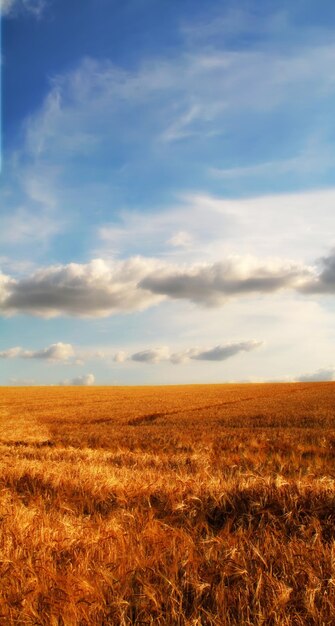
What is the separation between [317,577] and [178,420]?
2899cm

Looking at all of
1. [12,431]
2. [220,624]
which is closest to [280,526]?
[220,624]

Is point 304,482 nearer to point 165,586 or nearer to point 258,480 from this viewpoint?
point 258,480

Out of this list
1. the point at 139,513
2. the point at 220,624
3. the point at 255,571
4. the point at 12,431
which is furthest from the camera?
the point at 12,431

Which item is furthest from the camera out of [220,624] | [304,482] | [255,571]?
[304,482]

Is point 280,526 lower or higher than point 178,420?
higher

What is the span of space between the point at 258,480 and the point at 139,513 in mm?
1771

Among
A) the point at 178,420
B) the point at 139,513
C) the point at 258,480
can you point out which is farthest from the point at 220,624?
the point at 178,420

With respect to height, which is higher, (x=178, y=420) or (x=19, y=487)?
(x=19, y=487)

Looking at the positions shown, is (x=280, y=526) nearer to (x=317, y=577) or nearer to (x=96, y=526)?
(x=317, y=577)

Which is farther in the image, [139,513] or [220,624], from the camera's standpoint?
[139,513]

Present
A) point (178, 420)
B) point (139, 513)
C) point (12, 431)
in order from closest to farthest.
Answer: point (139, 513), point (12, 431), point (178, 420)

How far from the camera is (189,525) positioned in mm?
5395

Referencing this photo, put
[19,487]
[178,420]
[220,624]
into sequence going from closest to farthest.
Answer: [220,624], [19,487], [178,420]

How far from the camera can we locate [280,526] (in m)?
5.18
